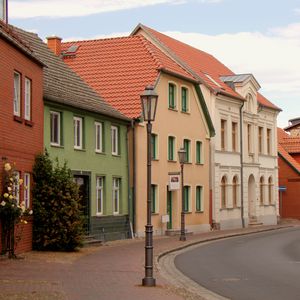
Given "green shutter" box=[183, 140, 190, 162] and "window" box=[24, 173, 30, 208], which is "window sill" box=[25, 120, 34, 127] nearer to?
"window" box=[24, 173, 30, 208]

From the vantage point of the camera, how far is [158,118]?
132ft

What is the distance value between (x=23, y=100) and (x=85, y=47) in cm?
2098

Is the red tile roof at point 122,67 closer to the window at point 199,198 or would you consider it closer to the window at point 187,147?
the window at point 187,147

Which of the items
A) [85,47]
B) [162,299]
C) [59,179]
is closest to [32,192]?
[59,179]

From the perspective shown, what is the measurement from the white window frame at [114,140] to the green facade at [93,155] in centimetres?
15

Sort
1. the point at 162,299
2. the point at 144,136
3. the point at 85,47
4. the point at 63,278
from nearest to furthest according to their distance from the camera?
the point at 162,299, the point at 63,278, the point at 144,136, the point at 85,47

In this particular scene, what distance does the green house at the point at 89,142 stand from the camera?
29812 mm

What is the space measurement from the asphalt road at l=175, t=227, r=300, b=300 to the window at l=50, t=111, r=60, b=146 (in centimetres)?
604

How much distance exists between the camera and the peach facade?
124ft

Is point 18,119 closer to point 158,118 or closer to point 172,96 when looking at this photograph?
point 158,118

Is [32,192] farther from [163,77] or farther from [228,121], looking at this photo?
[228,121]

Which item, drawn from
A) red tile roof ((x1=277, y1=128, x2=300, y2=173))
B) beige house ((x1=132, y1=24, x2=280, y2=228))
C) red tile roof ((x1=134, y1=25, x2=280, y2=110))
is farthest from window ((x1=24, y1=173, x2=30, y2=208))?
red tile roof ((x1=277, y1=128, x2=300, y2=173))

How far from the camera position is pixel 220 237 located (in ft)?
129

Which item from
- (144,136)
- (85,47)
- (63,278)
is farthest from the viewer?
(85,47)
